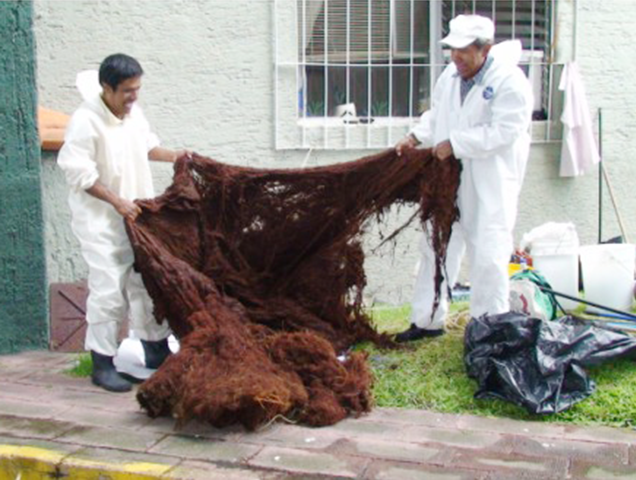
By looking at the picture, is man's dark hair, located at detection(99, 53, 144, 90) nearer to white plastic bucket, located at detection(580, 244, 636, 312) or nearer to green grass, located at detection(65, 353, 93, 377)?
green grass, located at detection(65, 353, 93, 377)

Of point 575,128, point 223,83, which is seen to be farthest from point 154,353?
point 575,128

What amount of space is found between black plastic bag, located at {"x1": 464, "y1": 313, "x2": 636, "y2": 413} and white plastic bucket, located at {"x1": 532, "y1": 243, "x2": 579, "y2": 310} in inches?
61.5

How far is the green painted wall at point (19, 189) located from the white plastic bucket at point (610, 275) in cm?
389

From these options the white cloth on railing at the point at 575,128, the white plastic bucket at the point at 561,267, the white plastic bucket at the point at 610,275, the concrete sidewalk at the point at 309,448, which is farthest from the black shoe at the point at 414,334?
the white cloth on railing at the point at 575,128

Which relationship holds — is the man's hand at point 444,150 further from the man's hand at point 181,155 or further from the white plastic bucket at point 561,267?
the white plastic bucket at point 561,267

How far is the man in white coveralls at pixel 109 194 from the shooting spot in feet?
16.4

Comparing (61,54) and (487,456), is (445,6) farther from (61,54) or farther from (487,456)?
(487,456)

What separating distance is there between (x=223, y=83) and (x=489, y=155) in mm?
3008

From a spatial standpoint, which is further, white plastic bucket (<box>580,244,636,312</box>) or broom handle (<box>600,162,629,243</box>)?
broom handle (<box>600,162,629,243</box>)

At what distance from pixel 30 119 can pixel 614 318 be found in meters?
4.19

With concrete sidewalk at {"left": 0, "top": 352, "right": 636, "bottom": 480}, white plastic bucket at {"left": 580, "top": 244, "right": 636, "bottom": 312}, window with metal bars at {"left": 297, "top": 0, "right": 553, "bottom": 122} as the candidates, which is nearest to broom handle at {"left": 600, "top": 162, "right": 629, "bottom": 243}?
window with metal bars at {"left": 297, "top": 0, "right": 553, "bottom": 122}

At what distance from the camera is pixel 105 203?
5160 millimetres

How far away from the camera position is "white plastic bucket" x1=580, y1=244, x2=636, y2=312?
656 cm

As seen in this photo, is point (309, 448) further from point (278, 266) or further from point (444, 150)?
point (444, 150)
